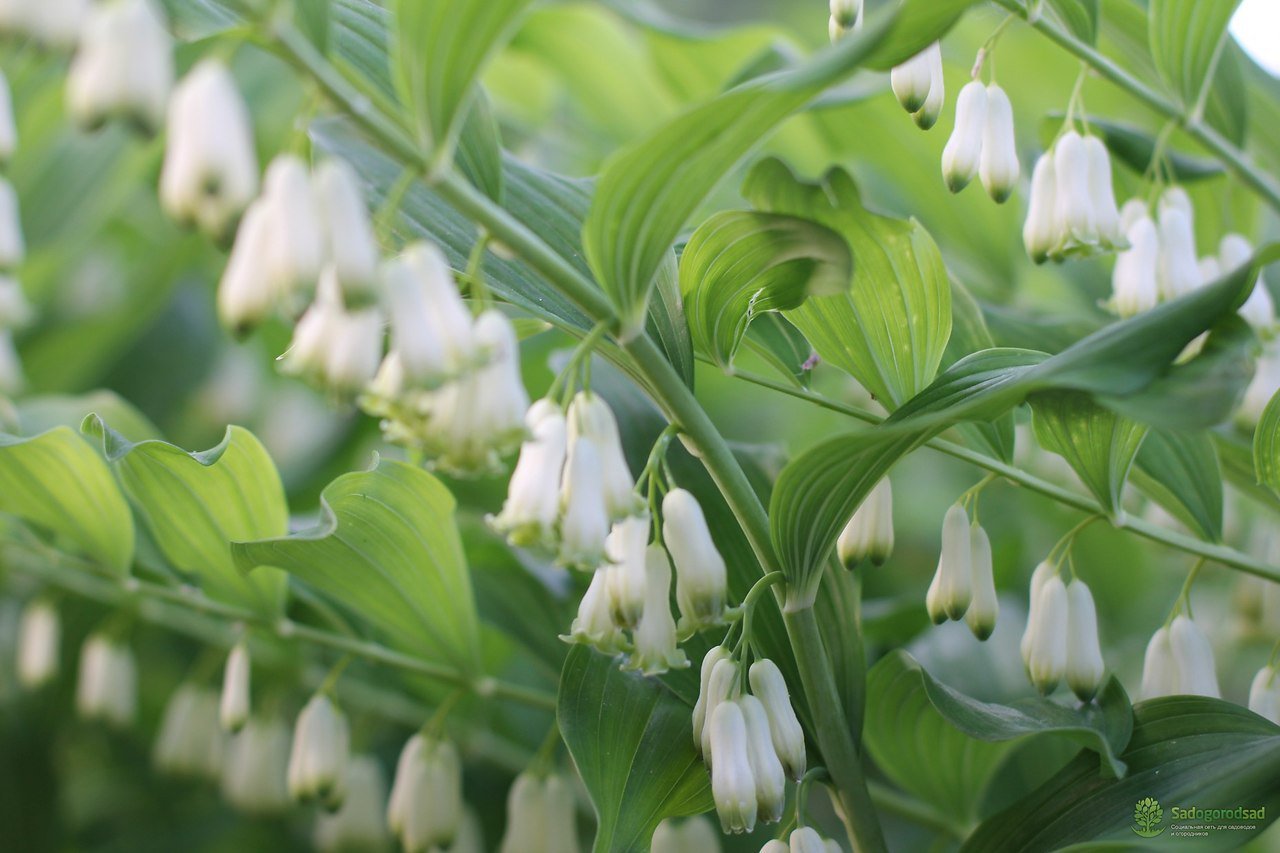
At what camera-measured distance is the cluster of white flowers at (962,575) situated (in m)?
1.07

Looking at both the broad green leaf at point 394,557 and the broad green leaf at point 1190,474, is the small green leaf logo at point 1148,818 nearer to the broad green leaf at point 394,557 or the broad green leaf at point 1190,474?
the broad green leaf at point 1190,474

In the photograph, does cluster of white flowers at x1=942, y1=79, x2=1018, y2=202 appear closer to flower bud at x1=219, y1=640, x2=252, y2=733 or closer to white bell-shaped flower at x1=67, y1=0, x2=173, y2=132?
white bell-shaped flower at x1=67, y1=0, x2=173, y2=132

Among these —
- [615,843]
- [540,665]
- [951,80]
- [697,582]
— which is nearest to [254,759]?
[540,665]

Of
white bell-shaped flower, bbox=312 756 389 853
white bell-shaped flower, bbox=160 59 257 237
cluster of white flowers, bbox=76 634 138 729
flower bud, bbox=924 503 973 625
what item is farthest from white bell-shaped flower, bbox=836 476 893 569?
cluster of white flowers, bbox=76 634 138 729

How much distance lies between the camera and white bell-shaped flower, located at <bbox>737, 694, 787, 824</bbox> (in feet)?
2.96

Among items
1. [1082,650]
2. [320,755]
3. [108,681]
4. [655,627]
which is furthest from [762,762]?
[108,681]

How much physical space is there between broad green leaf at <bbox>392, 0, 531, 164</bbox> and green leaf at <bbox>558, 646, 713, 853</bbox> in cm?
52

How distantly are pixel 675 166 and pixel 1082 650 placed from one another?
25.2 inches

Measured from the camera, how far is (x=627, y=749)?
3.38ft

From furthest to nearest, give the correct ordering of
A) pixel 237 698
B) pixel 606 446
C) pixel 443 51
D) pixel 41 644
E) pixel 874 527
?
pixel 41 644
pixel 237 698
pixel 874 527
pixel 606 446
pixel 443 51

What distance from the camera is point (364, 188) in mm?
928

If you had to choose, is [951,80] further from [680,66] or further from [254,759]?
[254,759]

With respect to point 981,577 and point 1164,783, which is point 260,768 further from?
point 1164,783

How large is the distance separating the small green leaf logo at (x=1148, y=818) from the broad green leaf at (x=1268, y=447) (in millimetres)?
353
